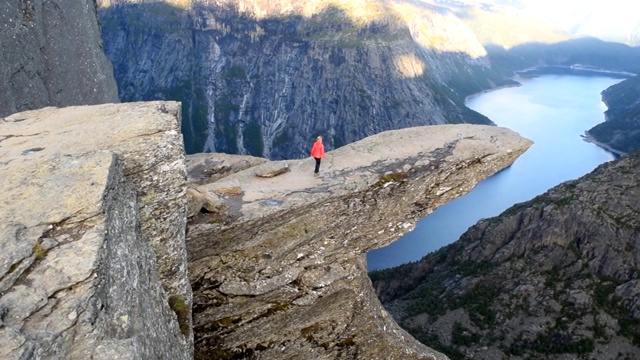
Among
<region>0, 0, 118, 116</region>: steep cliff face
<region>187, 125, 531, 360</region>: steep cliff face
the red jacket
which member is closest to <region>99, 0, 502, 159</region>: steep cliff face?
<region>0, 0, 118, 116</region>: steep cliff face

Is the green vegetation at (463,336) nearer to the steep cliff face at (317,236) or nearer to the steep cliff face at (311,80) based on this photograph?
the steep cliff face at (317,236)

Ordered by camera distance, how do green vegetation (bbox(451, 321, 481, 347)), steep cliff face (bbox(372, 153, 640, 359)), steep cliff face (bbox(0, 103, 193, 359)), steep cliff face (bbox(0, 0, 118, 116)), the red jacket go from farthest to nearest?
green vegetation (bbox(451, 321, 481, 347)), steep cliff face (bbox(372, 153, 640, 359)), the red jacket, steep cliff face (bbox(0, 0, 118, 116)), steep cliff face (bbox(0, 103, 193, 359))

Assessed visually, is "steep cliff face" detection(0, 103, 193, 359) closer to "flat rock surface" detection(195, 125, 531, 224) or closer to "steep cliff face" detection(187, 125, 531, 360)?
"steep cliff face" detection(187, 125, 531, 360)

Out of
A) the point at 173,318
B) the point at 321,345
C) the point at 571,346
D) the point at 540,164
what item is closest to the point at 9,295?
the point at 173,318

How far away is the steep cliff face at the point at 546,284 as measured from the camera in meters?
61.3

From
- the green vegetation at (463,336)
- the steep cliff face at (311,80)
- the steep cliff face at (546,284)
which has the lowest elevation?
the green vegetation at (463,336)

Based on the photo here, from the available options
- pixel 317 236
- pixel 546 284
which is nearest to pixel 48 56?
pixel 317 236

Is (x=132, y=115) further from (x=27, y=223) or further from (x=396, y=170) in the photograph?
(x=396, y=170)

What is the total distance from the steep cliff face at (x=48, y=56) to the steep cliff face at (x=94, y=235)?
183 inches

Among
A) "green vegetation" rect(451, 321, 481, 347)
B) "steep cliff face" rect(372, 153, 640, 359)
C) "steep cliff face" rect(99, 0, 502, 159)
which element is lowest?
"green vegetation" rect(451, 321, 481, 347)

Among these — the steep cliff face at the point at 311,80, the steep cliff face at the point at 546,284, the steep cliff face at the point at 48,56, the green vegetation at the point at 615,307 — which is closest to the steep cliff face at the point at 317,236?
the steep cliff face at the point at 48,56

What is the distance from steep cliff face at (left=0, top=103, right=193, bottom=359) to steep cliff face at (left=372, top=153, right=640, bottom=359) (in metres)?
54.6

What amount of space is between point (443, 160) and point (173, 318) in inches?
537

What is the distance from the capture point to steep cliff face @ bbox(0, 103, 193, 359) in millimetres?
8789
